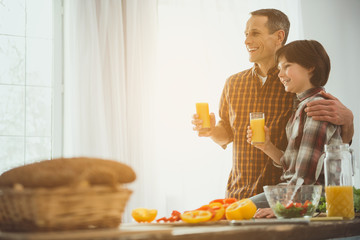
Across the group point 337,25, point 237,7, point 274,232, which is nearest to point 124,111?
point 237,7

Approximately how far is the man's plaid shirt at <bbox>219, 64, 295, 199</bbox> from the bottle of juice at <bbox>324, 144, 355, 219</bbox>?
1.06 m

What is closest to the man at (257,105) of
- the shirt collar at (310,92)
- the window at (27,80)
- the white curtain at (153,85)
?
the shirt collar at (310,92)

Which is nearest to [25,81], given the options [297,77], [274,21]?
[274,21]

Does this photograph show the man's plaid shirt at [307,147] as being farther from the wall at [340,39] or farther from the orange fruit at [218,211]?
the wall at [340,39]

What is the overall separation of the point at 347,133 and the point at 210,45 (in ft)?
6.70

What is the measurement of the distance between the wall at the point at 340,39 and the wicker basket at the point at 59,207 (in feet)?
12.5

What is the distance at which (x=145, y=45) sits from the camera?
3904mm

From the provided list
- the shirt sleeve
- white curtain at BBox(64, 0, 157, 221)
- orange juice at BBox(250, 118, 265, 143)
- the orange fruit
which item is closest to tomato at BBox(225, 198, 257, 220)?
the orange fruit

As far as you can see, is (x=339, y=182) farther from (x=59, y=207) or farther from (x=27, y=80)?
(x=27, y=80)

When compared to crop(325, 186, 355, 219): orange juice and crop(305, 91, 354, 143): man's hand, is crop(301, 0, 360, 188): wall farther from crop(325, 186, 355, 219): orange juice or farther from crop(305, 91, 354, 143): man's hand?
crop(325, 186, 355, 219): orange juice

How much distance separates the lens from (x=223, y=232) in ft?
3.72

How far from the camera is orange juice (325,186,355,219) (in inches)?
67.3

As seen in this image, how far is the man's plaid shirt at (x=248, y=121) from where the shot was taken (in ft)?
9.45

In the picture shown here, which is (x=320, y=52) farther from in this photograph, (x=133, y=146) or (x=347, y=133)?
(x=133, y=146)
